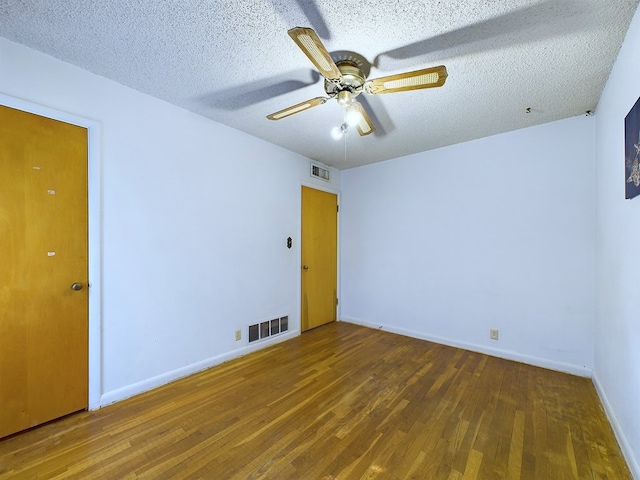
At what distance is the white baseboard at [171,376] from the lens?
2121mm

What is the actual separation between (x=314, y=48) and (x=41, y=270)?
87.3 inches

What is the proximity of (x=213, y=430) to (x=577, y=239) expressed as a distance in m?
3.49

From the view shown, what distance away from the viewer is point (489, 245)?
309 cm

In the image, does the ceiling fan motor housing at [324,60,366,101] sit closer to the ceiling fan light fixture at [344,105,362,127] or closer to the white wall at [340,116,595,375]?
the ceiling fan light fixture at [344,105,362,127]

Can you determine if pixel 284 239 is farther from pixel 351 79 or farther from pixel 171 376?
pixel 351 79

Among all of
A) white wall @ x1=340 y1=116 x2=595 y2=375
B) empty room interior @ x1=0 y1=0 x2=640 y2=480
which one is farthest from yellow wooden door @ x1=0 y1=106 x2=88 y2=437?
white wall @ x1=340 y1=116 x2=595 y2=375

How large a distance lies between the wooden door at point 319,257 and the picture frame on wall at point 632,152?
3.01 m

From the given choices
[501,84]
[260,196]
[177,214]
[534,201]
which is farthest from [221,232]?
[534,201]

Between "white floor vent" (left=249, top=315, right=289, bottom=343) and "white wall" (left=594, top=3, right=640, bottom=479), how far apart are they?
2939 millimetres

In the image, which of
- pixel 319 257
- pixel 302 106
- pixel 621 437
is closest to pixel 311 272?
pixel 319 257

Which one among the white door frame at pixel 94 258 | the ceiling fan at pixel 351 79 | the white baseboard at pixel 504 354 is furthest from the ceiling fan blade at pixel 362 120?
the white baseboard at pixel 504 354

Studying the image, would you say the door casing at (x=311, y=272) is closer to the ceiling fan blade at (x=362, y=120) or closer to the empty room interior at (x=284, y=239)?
the empty room interior at (x=284, y=239)

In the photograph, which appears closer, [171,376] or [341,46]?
[341,46]

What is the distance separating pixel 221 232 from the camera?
112 inches
